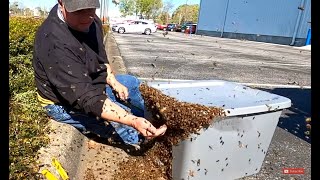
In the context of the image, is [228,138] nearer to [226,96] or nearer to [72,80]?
[226,96]

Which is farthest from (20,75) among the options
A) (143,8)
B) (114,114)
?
(143,8)

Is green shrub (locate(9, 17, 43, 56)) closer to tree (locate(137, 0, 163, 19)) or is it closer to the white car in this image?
the white car

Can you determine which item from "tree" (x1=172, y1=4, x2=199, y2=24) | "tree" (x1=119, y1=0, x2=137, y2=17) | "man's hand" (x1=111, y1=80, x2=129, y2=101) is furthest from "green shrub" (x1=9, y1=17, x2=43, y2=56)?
"tree" (x1=172, y1=4, x2=199, y2=24)

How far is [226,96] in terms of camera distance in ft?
8.53

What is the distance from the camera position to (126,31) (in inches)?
1323

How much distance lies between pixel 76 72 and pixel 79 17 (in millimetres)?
412

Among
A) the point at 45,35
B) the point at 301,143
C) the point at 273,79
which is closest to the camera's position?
the point at 45,35

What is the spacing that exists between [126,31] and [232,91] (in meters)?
31.8

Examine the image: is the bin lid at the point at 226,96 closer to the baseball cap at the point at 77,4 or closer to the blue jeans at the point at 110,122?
the blue jeans at the point at 110,122

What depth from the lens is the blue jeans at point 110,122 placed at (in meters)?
2.72

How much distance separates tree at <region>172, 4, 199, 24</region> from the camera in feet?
264

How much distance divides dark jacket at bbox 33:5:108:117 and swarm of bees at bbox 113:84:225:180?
40cm
